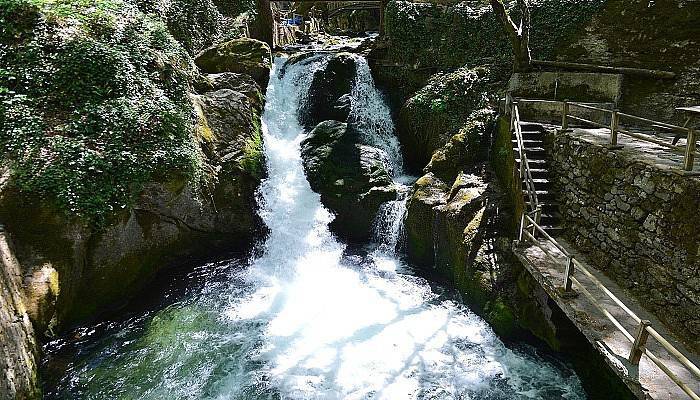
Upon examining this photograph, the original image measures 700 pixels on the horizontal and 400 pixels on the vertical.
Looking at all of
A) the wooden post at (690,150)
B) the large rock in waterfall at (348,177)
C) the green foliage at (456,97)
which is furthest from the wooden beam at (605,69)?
the wooden post at (690,150)

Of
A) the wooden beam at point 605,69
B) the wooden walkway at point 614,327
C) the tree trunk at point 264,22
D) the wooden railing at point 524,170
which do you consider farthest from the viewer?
the tree trunk at point 264,22

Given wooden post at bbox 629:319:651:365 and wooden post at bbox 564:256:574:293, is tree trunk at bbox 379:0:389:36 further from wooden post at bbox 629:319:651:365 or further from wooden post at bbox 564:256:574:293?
wooden post at bbox 629:319:651:365

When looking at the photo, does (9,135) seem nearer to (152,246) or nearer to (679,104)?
(152,246)

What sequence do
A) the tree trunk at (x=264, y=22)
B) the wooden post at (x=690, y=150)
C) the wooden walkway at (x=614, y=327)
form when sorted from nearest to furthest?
the wooden walkway at (x=614, y=327), the wooden post at (x=690, y=150), the tree trunk at (x=264, y=22)

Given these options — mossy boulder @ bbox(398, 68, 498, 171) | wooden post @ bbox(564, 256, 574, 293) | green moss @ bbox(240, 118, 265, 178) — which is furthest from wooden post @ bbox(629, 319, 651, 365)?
green moss @ bbox(240, 118, 265, 178)

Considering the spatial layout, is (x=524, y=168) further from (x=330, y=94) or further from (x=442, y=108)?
(x=330, y=94)

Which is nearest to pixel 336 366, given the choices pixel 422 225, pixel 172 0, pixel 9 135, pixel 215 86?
pixel 422 225

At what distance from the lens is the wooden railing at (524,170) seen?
8500 millimetres

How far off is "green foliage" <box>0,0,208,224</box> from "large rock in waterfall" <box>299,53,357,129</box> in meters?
4.94

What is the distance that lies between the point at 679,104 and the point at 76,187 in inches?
526

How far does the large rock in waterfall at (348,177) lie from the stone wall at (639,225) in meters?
5.10

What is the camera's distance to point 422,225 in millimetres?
10859

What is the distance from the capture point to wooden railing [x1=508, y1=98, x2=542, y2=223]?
27.9 ft

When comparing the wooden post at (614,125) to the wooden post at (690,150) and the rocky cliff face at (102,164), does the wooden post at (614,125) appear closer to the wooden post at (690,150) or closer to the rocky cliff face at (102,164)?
the wooden post at (690,150)
